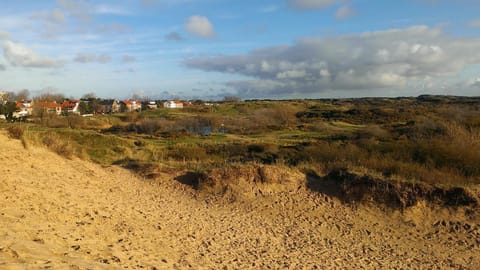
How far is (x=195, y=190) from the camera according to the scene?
58.5 feet

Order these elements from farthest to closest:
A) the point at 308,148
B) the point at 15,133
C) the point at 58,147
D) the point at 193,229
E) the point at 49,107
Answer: the point at 49,107
the point at 308,148
the point at 58,147
the point at 15,133
the point at 193,229

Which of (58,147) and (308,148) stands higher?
(58,147)

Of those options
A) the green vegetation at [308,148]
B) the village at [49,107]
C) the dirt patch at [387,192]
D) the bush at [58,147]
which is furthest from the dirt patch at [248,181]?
the village at [49,107]

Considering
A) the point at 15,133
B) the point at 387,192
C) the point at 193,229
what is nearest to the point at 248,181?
the point at 193,229

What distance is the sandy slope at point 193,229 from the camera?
9.48 metres

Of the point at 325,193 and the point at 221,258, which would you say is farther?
the point at 325,193

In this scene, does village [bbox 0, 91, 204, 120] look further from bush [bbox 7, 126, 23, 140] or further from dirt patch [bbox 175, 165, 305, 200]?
dirt patch [bbox 175, 165, 305, 200]

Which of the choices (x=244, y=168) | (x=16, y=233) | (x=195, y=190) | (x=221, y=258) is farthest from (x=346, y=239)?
(x=16, y=233)

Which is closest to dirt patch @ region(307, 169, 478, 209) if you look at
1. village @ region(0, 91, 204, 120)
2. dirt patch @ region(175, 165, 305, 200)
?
dirt patch @ region(175, 165, 305, 200)

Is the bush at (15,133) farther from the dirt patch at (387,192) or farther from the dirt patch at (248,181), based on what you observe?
the dirt patch at (387,192)

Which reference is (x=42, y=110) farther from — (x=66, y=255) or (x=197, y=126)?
(x=66, y=255)

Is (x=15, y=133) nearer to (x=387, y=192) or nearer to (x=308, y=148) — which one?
(x=387, y=192)

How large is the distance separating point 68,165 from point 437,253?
1555cm

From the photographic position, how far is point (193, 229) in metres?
13.2
